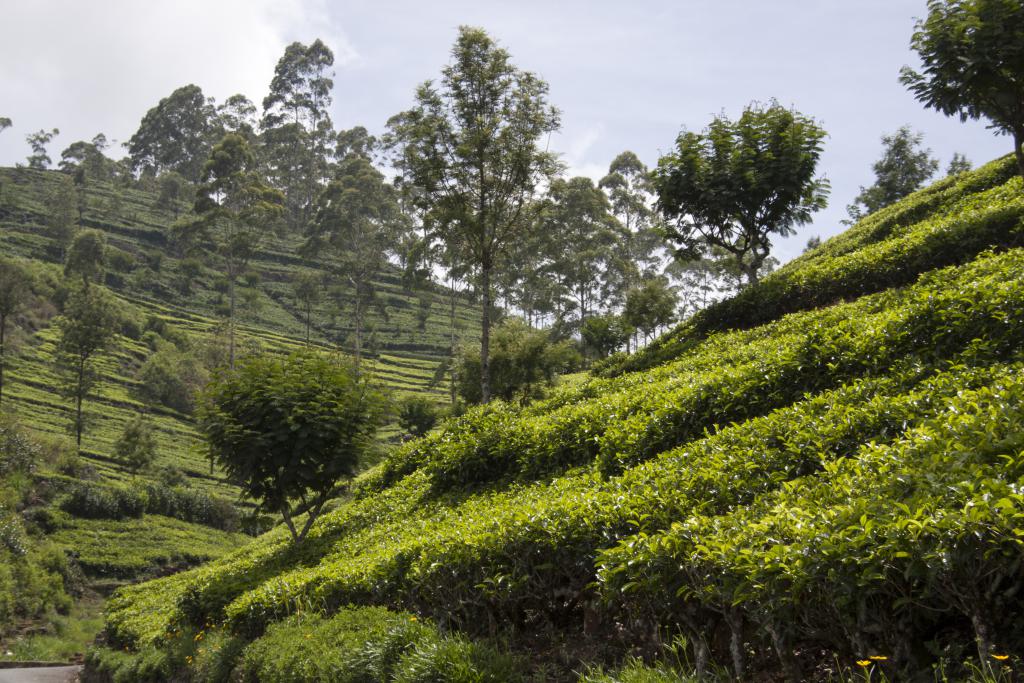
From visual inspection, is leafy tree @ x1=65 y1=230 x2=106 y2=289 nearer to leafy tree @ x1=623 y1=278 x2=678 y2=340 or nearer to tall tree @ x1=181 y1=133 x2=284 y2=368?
tall tree @ x1=181 y1=133 x2=284 y2=368

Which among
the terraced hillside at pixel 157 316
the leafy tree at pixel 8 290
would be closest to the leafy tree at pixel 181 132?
the terraced hillside at pixel 157 316

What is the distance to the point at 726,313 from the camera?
1666cm

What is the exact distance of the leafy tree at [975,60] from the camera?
13086mm

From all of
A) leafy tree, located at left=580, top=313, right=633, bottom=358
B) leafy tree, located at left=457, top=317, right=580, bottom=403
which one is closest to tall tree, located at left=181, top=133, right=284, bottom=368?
leafy tree, located at left=580, top=313, right=633, bottom=358

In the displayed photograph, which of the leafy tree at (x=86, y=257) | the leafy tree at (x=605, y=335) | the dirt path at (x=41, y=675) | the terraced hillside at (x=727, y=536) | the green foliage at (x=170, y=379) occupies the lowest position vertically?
the dirt path at (x=41, y=675)

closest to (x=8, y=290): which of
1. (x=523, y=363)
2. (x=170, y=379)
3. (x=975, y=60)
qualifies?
(x=170, y=379)

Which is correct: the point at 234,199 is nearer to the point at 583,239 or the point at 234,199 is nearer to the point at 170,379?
the point at 170,379

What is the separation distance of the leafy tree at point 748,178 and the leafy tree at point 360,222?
4568cm

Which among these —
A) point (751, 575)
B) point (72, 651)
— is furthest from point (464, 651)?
point (72, 651)

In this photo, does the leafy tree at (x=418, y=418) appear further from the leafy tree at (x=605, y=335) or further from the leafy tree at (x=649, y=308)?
the leafy tree at (x=649, y=308)

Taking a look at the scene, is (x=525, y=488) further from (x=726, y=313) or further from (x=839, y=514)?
(x=726, y=313)

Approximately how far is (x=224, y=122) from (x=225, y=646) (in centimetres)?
10634

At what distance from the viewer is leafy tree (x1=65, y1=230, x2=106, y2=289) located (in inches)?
2630

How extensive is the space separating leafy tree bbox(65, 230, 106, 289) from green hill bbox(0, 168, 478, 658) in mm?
1962
